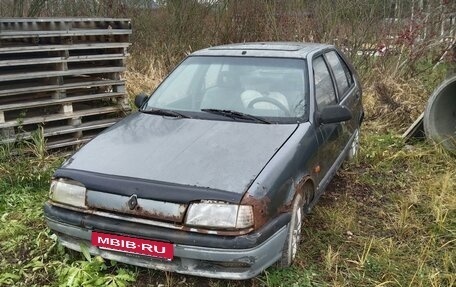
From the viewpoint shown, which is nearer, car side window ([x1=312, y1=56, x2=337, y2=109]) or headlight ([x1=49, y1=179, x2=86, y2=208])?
headlight ([x1=49, y1=179, x2=86, y2=208])

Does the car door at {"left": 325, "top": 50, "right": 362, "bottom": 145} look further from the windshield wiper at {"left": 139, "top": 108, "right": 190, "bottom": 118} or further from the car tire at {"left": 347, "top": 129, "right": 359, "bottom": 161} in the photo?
the windshield wiper at {"left": 139, "top": 108, "right": 190, "bottom": 118}

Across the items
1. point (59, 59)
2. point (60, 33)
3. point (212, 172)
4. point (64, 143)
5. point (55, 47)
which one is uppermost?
point (60, 33)

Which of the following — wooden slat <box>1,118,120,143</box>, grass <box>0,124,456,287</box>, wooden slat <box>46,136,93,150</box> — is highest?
wooden slat <box>1,118,120,143</box>

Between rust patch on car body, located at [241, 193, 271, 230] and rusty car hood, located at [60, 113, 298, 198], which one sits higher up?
rusty car hood, located at [60, 113, 298, 198]

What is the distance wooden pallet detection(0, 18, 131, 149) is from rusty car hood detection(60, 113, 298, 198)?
1.69 metres

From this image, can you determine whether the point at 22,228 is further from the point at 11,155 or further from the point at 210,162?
the point at 210,162

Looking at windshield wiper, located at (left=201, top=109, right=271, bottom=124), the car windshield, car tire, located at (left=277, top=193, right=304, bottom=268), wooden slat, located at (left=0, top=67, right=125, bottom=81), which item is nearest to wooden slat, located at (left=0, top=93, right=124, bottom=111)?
wooden slat, located at (left=0, top=67, right=125, bottom=81)

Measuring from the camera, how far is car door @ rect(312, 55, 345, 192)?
148 inches

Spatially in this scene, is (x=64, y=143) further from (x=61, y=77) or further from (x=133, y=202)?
(x=133, y=202)

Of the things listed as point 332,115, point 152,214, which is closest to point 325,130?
point 332,115

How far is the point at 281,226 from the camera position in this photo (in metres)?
2.87

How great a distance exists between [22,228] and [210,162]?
6.08 ft

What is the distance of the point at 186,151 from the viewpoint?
3.13 m

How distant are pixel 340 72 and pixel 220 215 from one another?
9.59ft
